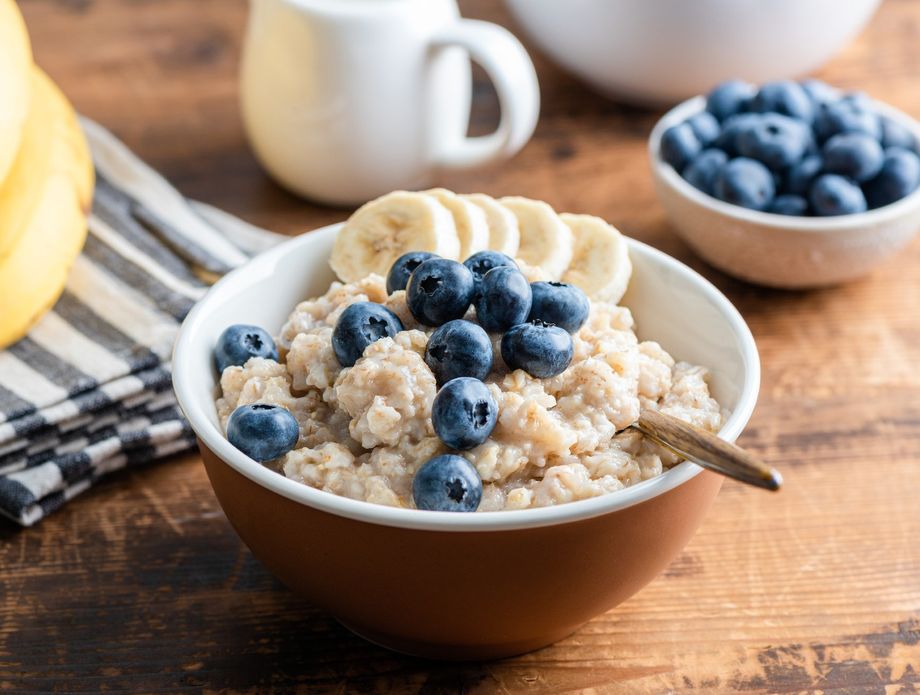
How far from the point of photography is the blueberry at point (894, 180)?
185 cm

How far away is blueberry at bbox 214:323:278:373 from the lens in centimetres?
127

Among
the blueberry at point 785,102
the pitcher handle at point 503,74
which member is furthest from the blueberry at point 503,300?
the blueberry at point 785,102

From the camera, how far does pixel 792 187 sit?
1888 mm

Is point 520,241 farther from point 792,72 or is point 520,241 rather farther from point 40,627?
point 792,72

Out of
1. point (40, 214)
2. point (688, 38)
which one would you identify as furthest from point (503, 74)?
point (40, 214)

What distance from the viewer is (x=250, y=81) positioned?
6.84 ft

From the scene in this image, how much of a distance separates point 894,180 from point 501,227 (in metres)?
0.80

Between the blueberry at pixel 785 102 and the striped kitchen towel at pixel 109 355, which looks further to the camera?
the blueberry at pixel 785 102

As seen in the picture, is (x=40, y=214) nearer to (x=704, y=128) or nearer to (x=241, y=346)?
(x=241, y=346)

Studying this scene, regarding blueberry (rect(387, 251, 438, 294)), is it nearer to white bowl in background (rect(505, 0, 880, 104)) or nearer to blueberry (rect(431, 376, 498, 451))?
blueberry (rect(431, 376, 498, 451))

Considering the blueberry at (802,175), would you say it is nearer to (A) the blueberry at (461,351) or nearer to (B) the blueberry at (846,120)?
(B) the blueberry at (846,120)

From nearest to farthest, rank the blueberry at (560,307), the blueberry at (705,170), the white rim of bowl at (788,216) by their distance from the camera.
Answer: the blueberry at (560,307)
the white rim of bowl at (788,216)
the blueberry at (705,170)

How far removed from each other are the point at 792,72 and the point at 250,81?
1.16 meters

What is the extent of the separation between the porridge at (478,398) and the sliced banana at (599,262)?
121 mm
